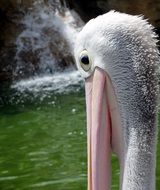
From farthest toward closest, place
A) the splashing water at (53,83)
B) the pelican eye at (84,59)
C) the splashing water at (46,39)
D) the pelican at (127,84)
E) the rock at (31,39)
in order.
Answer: the splashing water at (46,39) < the rock at (31,39) < the splashing water at (53,83) < the pelican eye at (84,59) < the pelican at (127,84)

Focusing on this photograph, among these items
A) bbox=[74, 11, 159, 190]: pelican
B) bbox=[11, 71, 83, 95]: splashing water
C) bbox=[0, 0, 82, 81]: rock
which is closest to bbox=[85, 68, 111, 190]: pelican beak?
bbox=[74, 11, 159, 190]: pelican

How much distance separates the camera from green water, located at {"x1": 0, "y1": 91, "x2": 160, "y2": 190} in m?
6.95

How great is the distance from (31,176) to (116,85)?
419 cm

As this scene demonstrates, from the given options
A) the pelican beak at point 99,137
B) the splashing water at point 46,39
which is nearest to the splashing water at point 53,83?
the splashing water at point 46,39

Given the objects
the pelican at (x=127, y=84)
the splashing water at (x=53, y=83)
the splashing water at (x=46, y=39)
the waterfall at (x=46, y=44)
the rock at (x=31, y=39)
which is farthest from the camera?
the splashing water at (x=46, y=39)

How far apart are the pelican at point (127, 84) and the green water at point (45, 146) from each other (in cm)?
349

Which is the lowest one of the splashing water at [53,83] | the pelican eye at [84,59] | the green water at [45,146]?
the splashing water at [53,83]

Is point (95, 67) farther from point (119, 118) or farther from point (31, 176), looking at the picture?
point (31, 176)

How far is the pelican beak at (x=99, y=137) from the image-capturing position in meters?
3.16

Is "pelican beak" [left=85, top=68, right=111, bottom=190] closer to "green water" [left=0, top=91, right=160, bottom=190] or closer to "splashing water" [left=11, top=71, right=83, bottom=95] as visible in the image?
"green water" [left=0, top=91, right=160, bottom=190]

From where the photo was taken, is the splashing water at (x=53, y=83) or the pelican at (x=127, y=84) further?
the splashing water at (x=53, y=83)

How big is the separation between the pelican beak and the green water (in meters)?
3.42

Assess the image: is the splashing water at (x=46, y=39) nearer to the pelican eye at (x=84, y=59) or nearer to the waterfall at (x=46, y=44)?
the waterfall at (x=46, y=44)

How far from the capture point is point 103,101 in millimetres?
3197
